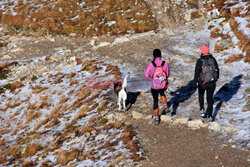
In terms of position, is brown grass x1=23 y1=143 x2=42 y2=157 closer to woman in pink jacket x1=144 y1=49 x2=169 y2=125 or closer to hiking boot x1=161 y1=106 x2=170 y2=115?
hiking boot x1=161 y1=106 x2=170 y2=115

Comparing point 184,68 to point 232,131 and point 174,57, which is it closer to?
point 174,57

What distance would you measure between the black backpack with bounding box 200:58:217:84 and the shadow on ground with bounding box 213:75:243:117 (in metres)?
2.30

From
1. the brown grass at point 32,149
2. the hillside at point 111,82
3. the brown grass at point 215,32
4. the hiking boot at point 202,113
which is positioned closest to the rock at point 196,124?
the hillside at point 111,82

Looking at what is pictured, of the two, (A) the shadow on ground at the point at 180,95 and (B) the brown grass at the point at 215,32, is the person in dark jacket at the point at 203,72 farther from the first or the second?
(B) the brown grass at the point at 215,32

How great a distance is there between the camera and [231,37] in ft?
61.3

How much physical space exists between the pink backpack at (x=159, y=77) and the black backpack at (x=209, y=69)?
1.37 metres

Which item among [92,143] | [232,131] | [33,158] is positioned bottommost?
[33,158]

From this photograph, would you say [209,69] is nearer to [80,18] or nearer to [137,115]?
[137,115]

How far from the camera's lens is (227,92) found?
11.7 m

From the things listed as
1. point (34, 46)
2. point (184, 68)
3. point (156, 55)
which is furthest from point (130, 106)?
point (34, 46)

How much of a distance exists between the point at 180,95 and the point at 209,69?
13.5ft

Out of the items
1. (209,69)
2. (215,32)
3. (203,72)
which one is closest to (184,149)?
(203,72)

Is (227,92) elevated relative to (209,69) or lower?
lower

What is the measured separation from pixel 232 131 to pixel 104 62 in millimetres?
11684
